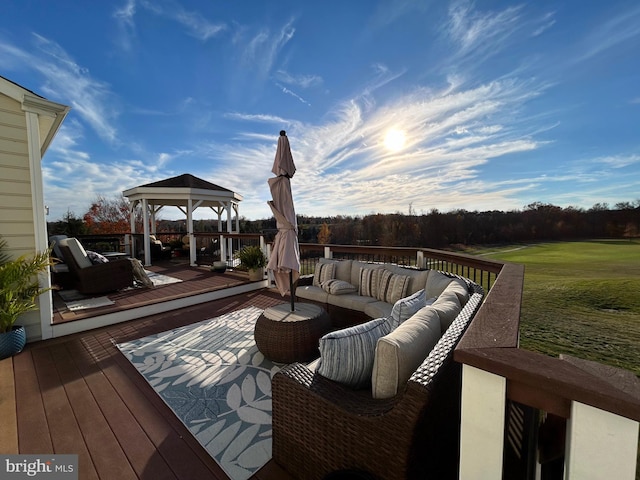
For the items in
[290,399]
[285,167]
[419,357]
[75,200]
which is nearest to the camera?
[419,357]

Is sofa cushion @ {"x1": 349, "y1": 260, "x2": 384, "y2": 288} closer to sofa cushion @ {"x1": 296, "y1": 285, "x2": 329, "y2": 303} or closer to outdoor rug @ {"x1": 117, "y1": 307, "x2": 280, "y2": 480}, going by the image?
sofa cushion @ {"x1": 296, "y1": 285, "x2": 329, "y2": 303}

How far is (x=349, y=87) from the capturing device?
5891 mm

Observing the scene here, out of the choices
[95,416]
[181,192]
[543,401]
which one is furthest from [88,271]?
[543,401]

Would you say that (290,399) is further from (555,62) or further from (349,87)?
(555,62)

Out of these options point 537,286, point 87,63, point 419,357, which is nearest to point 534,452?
point 419,357

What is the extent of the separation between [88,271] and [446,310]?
5865mm

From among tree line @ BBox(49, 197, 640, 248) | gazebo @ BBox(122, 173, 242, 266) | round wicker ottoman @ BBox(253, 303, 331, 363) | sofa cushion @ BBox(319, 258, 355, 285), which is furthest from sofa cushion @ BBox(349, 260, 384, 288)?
tree line @ BBox(49, 197, 640, 248)

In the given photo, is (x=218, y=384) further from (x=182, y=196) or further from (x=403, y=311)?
(x=182, y=196)

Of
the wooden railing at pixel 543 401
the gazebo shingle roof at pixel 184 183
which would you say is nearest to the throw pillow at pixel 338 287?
the wooden railing at pixel 543 401

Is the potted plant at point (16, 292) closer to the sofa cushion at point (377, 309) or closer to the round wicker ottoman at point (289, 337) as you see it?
the round wicker ottoman at point (289, 337)

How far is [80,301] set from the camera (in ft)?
15.3

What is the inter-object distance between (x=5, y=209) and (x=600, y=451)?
17.0 feet

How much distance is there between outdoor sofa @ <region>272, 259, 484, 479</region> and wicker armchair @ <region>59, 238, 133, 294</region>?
16.4 ft

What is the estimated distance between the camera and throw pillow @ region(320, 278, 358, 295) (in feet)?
13.0
